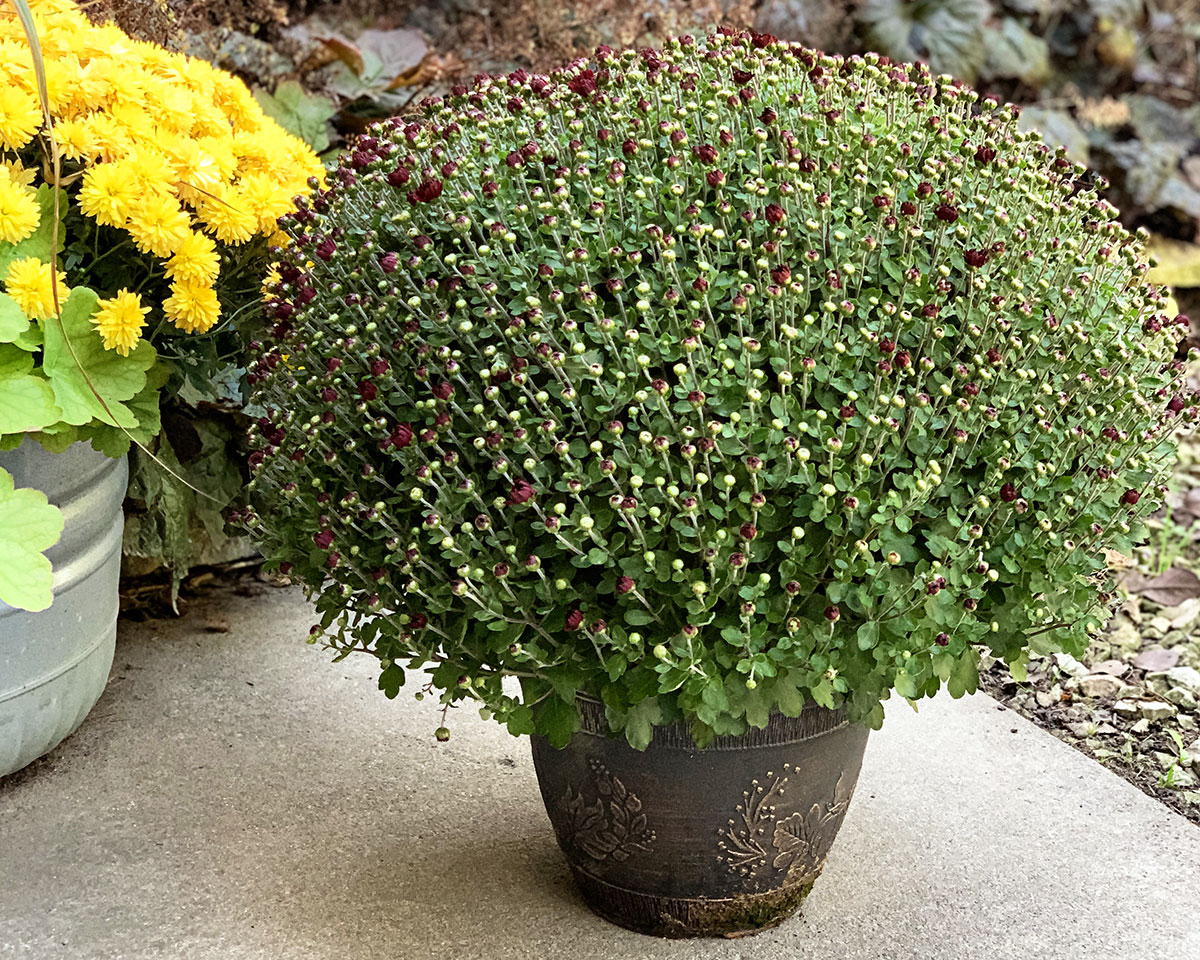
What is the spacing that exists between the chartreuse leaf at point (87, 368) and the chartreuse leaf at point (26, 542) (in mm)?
129

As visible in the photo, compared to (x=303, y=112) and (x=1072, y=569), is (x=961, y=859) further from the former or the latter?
(x=303, y=112)

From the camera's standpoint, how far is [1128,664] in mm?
2713

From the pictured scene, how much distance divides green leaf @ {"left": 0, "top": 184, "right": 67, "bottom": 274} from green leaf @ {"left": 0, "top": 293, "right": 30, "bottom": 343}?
0.34ft

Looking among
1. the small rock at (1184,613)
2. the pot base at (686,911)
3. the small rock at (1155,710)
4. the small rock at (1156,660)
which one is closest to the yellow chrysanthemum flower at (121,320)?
the pot base at (686,911)

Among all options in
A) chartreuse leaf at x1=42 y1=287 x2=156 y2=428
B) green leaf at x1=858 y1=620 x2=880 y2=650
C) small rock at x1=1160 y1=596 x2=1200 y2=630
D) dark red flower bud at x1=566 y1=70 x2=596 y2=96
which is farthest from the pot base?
small rock at x1=1160 y1=596 x2=1200 y2=630

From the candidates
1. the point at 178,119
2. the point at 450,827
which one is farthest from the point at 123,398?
the point at 450,827

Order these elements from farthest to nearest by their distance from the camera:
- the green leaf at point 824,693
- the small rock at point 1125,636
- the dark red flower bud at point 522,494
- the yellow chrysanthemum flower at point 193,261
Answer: the small rock at point 1125,636 < the yellow chrysanthemum flower at point 193,261 < the green leaf at point 824,693 < the dark red flower bud at point 522,494

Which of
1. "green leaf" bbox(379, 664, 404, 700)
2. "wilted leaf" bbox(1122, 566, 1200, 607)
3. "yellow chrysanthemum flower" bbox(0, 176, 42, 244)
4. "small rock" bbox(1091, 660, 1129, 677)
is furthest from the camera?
"wilted leaf" bbox(1122, 566, 1200, 607)

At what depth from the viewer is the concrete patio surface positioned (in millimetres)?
1743

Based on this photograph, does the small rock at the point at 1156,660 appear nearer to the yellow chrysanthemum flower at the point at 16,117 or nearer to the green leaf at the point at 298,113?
the green leaf at the point at 298,113

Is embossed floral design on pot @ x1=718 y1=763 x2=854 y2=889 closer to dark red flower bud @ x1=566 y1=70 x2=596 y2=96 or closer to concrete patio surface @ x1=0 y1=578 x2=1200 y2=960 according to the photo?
concrete patio surface @ x1=0 y1=578 x2=1200 y2=960

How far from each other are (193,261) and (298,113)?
135 cm

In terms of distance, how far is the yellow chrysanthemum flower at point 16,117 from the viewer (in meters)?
1.68

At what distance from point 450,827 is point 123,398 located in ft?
2.80
